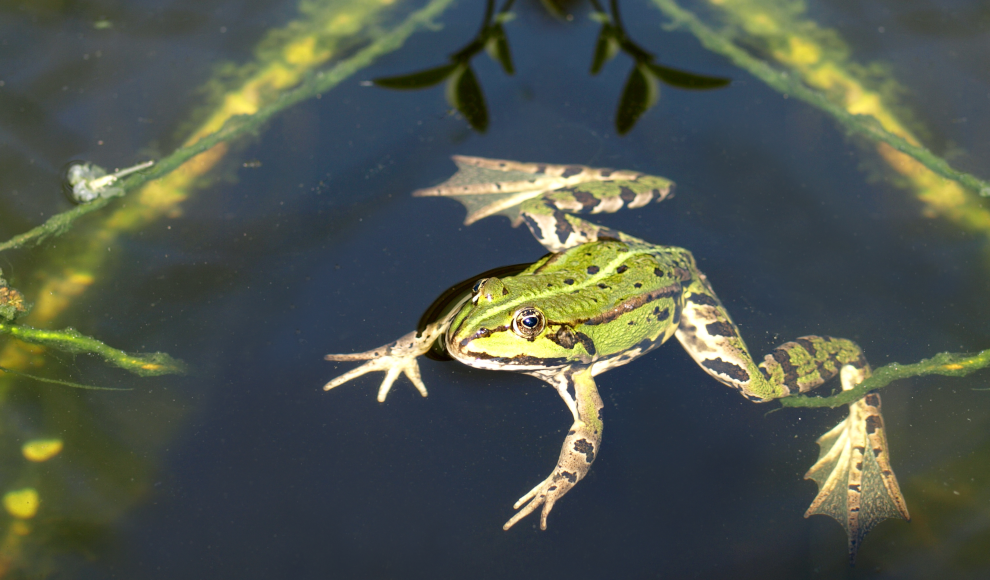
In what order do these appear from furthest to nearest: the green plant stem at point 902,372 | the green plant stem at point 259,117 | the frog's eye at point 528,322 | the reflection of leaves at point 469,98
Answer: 1. the reflection of leaves at point 469,98
2. the green plant stem at point 259,117
3. the green plant stem at point 902,372
4. the frog's eye at point 528,322

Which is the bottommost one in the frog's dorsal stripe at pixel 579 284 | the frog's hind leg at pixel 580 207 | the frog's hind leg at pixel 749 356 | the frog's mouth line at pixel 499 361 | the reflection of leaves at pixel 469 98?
the frog's hind leg at pixel 749 356

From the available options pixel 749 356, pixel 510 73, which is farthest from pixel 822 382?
pixel 510 73

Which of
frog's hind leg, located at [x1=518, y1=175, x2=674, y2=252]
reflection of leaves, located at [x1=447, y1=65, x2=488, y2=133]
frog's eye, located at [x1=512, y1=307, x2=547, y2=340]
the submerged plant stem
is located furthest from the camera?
reflection of leaves, located at [x1=447, y1=65, x2=488, y2=133]

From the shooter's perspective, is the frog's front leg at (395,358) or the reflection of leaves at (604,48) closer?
the frog's front leg at (395,358)

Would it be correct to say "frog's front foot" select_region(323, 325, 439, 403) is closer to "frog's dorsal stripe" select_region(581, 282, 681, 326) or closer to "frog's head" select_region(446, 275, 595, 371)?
"frog's head" select_region(446, 275, 595, 371)

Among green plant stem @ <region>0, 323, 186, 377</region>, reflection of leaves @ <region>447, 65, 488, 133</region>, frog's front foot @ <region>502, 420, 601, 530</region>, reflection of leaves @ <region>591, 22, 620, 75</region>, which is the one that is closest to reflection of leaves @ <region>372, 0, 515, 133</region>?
reflection of leaves @ <region>447, 65, 488, 133</region>

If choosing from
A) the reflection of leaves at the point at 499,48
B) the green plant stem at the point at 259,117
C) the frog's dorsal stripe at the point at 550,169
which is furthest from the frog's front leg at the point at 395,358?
the reflection of leaves at the point at 499,48

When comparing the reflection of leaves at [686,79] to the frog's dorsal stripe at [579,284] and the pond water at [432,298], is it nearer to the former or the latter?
the pond water at [432,298]
